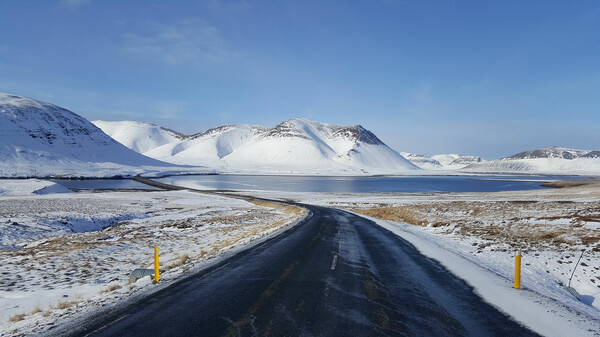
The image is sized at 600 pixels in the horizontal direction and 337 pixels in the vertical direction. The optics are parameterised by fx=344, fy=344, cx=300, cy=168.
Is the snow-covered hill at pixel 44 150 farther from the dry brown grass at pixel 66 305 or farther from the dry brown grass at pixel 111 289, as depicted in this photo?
the dry brown grass at pixel 66 305

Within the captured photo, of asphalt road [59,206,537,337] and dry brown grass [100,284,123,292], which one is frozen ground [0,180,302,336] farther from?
asphalt road [59,206,537,337]

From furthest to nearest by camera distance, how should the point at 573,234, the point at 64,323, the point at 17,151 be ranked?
the point at 17,151, the point at 573,234, the point at 64,323

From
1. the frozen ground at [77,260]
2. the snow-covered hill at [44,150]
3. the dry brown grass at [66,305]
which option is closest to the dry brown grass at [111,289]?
the frozen ground at [77,260]

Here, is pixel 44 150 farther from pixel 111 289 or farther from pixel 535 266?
pixel 535 266

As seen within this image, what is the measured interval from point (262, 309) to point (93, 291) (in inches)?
256

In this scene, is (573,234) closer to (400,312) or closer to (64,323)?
(400,312)

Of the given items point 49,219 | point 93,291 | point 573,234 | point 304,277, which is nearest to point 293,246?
point 304,277

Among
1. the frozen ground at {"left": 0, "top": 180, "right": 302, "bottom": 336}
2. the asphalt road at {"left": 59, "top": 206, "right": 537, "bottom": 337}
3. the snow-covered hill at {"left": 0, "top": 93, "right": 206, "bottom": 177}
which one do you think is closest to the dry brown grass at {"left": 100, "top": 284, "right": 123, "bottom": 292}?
the frozen ground at {"left": 0, "top": 180, "right": 302, "bottom": 336}

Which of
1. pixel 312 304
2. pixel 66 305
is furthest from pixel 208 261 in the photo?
pixel 312 304

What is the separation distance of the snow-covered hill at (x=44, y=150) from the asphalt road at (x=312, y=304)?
511 feet

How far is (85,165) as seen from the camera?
170625mm

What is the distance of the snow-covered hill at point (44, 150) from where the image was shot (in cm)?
14725

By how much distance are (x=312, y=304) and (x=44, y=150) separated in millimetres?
203961

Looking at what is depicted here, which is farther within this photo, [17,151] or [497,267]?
[17,151]
